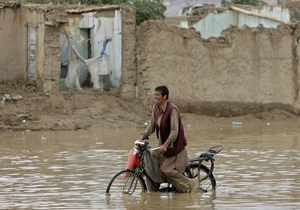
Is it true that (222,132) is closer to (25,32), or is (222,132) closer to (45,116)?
(45,116)

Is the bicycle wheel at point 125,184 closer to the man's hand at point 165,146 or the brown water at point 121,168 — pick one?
the brown water at point 121,168

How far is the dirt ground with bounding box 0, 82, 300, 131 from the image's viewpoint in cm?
2009

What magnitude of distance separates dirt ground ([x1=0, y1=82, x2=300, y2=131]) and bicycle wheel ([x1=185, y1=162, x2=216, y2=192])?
844 cm

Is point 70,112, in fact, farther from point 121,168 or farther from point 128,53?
point 121,168

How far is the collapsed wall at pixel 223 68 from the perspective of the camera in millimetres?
21969

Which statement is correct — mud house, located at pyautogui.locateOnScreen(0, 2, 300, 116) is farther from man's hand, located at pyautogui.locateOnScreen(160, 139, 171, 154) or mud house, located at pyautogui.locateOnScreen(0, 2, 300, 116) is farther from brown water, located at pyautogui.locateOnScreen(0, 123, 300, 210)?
A: man's hand, located at pyautogui.locateOnScreen(160, 139, 171, 154)

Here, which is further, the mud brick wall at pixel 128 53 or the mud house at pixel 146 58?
the mud brick wall at pixel 128 53

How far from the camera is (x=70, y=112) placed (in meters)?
20.8

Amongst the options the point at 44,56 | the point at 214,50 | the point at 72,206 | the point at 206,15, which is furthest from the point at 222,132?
the point at 72,206

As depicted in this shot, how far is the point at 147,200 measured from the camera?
37.1 feet

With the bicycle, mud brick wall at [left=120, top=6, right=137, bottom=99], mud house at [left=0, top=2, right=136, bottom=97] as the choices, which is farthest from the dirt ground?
the bicycle

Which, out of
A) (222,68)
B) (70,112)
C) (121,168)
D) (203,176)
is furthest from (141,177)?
(222,68)

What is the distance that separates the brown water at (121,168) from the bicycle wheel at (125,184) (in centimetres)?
16

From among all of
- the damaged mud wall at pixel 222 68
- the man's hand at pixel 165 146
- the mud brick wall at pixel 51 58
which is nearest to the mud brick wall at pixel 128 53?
the damaged mud wall at pixel 222 68
